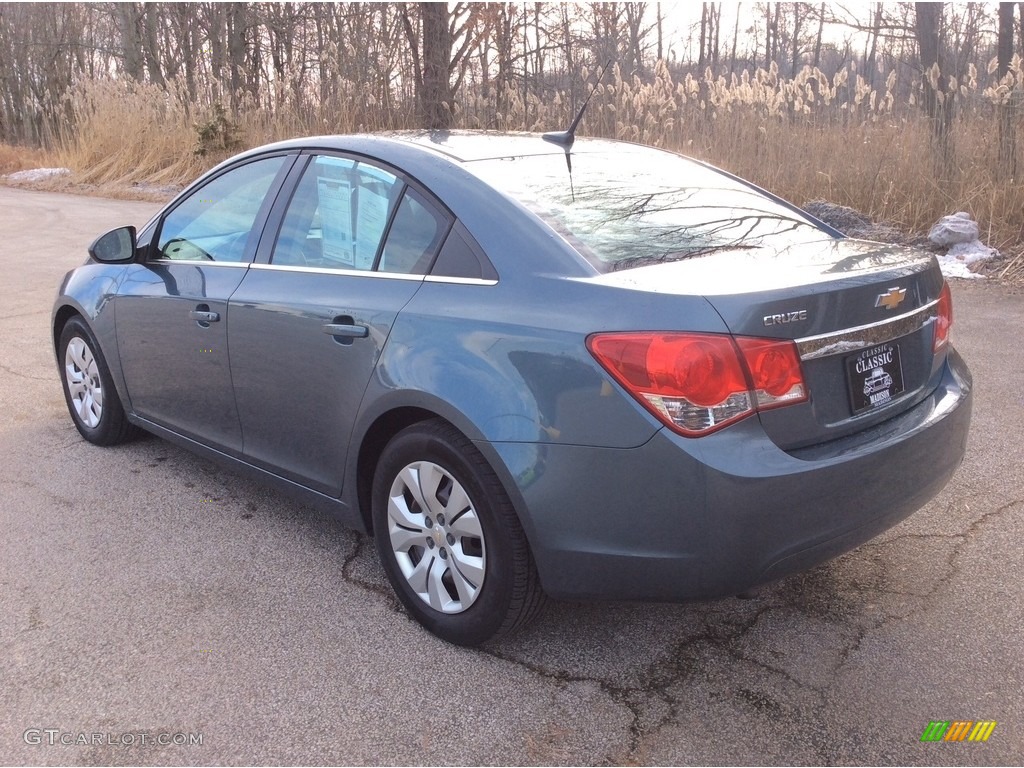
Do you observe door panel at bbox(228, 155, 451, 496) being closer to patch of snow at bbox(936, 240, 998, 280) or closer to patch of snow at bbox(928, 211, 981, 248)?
patch of snow at bbox(936, 240, 998, 280)

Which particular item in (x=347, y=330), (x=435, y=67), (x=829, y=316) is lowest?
(x=347, y=330)

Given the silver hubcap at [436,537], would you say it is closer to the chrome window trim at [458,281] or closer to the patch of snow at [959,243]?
the chrome window trim at [458,281]

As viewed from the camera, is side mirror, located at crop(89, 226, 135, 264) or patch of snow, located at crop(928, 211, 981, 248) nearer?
side mirror, located at crop(89, 226, 135, 264)

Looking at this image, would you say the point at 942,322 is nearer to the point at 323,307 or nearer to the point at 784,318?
the point at 784,318

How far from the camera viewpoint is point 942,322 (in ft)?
9.73

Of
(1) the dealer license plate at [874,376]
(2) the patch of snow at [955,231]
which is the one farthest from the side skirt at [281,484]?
(2) the patch of snow at [955,231]

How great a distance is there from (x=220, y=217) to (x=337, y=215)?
84 cm

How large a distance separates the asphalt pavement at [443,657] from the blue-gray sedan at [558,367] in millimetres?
278

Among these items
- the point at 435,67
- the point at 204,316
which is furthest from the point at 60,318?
the point at 435,67

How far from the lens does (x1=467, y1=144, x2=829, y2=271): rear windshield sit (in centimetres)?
275

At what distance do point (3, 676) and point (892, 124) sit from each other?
9.56 m

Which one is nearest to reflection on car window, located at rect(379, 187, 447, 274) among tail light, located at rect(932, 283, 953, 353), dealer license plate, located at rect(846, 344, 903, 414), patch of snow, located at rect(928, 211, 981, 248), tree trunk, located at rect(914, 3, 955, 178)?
dealer license plate, located at rect(846, 344, 903, 414)

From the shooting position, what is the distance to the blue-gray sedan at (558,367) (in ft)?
7.50

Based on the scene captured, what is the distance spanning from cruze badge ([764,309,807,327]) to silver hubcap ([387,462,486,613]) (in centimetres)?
99
